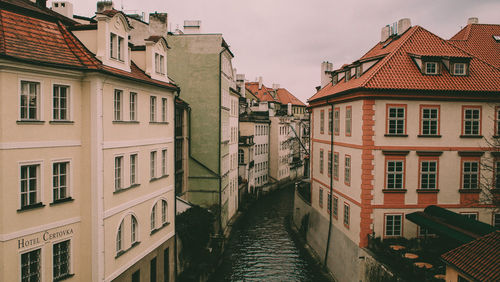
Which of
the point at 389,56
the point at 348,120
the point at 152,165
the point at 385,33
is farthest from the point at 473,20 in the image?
the point at 152,165

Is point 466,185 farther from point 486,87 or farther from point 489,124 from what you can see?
point 486,87

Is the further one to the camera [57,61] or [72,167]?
[72,167]

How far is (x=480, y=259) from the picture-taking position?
12398mm

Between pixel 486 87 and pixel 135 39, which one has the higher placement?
pixel 135 39

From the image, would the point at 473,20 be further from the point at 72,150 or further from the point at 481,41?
the point at 72,150

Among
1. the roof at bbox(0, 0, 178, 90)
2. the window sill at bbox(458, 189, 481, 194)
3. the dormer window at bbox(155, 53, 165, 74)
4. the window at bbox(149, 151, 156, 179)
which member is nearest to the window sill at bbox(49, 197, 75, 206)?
the roof at bbox(0, 0, 178, 90)

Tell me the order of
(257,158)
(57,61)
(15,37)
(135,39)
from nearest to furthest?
(15,37) → (57,61) → (135,39) → (257,158)

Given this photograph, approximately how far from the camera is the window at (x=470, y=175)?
20.2 metres

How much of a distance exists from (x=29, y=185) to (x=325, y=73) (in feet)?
84.9

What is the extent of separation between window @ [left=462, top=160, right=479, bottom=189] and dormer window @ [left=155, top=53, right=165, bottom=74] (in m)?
16.4

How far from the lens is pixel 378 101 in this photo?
1950 cm

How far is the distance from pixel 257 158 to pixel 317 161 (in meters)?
24.8

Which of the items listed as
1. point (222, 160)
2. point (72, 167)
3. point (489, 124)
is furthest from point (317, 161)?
point (72, 167)

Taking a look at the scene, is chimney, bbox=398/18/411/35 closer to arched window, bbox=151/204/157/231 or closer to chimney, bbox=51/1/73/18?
arched window, bbox=151/204/157/231
